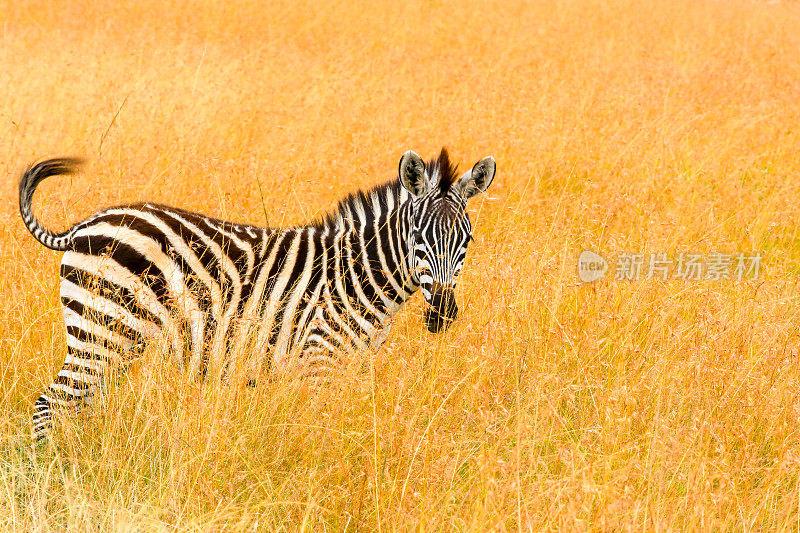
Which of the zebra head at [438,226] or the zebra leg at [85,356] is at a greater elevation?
the zebra head at [438,226]

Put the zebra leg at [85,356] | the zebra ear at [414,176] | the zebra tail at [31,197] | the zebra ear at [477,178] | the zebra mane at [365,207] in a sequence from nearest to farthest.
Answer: the zebra leg at [85,356] < the zebra tail at [31,197] < the zebra ear at [414,176] < the zebra ear at [477,178] < the zebra mane at [365,207]

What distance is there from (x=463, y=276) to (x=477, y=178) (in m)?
1.01

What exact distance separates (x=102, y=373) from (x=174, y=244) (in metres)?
0.68

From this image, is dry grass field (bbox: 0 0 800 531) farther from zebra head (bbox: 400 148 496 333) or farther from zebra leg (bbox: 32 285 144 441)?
zebra head (bbox: 400 148 496 333)

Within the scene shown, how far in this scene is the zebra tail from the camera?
3535mm

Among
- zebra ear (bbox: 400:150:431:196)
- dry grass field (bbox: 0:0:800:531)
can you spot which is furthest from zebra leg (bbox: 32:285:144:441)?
zebra ear (bbox: 400:150:431:196)

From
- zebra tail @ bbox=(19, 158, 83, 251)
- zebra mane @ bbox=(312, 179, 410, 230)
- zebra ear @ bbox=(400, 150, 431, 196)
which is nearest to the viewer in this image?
zebra tail @ bbox=(19, 158, 83, 251)

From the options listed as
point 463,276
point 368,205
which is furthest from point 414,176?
point 463,276


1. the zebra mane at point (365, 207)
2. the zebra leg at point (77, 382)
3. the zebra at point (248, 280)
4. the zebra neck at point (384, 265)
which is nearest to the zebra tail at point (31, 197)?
the zebra at point (248, 280)

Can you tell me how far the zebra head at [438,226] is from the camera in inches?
143

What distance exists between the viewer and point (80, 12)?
12.8 meters

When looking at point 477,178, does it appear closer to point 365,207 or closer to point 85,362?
point 365,207

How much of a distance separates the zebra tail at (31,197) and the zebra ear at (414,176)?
63.3 inches

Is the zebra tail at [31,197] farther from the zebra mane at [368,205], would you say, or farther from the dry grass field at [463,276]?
the zebra mane at [368,205]
